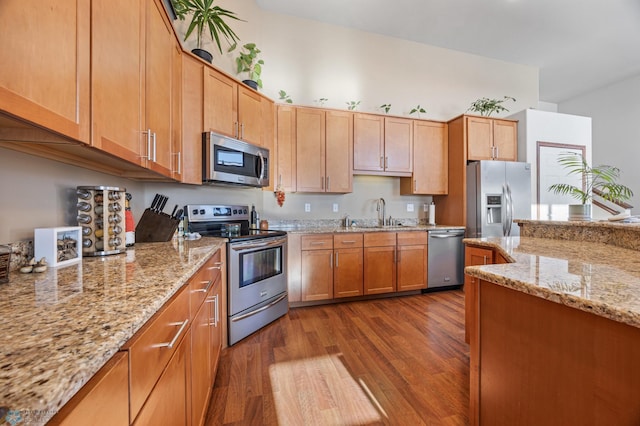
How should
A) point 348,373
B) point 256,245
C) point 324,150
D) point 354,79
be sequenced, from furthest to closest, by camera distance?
point 354,79 < point 324,150 < point 256,245 < point 348,373

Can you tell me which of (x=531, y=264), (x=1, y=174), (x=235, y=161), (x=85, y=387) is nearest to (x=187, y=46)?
(x=235, y=161)

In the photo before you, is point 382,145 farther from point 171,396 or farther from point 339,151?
point 171,396

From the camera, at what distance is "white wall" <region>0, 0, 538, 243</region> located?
3.07 meters

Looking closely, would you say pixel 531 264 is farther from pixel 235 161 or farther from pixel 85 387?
pixel 235 161

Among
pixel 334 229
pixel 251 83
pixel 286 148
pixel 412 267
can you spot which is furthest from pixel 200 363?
pixel 412 267

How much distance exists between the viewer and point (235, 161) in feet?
8.13

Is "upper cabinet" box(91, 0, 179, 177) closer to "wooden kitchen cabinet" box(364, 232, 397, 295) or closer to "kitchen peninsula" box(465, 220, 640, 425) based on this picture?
"kitchen peninsula" box(465, 220, 640, 425)

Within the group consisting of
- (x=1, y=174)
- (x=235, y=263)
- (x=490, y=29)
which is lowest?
(x=235, y=263)

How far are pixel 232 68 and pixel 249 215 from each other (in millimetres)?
1683

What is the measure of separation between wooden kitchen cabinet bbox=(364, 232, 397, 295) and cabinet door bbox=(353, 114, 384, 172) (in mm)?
951

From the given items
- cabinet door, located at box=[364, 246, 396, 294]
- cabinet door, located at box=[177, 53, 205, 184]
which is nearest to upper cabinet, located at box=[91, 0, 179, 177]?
cabinet door, located at box=[177, 53, 205, 184]

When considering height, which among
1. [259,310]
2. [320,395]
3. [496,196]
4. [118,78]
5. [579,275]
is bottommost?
[320,395]

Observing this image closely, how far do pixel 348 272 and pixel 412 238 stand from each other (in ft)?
3.13

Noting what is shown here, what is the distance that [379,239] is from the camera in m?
3.19
